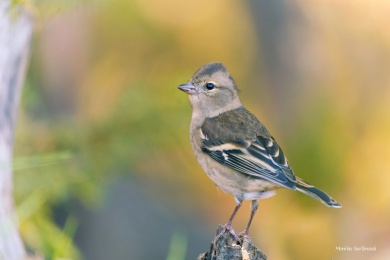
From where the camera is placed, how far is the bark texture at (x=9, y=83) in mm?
4527

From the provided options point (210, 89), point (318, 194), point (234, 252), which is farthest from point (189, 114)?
point (234, 252)

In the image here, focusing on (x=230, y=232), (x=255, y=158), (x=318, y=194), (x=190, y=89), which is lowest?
(x=230, y=232)

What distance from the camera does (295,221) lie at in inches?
320

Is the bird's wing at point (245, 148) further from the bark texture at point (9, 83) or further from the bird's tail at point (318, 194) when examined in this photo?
the bark texture at point (9, 83)

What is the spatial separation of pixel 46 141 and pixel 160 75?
118 cm

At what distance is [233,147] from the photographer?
4695mm

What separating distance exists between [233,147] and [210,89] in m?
0.55

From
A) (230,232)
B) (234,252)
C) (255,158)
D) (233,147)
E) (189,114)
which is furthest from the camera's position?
(189,114)

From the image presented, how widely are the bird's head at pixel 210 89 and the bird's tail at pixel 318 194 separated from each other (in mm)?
910

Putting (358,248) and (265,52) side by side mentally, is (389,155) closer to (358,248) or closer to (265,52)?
(358,248)

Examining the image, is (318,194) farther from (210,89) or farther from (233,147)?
(210,89)

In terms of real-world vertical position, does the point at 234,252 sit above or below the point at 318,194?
below

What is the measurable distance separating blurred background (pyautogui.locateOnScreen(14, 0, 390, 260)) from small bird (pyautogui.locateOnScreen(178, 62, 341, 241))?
1.38m

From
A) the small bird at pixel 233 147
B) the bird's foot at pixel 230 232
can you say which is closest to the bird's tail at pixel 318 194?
the small bird at pixel 233 147
